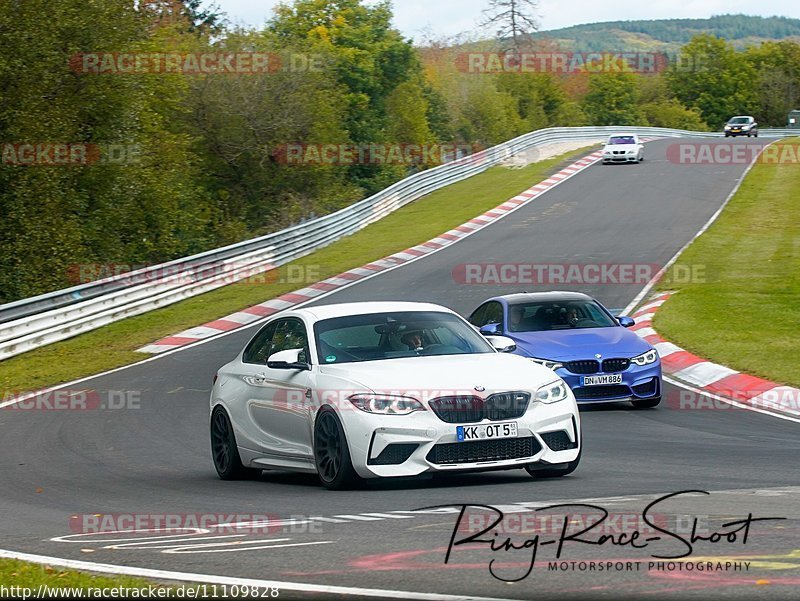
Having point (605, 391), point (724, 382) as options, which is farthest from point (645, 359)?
point (724, 382)

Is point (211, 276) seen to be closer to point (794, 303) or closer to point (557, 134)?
point (794, 303)

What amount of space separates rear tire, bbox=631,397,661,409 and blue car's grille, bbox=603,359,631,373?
0.48m

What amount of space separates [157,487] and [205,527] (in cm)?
243

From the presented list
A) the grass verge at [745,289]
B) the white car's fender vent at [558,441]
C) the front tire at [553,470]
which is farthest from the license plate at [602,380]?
the white car's fender vent at [558,441]

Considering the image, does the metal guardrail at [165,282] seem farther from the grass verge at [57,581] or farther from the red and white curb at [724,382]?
the grass verge at [57,581]

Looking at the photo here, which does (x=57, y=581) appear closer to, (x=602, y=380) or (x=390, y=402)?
(x=390, y=402)

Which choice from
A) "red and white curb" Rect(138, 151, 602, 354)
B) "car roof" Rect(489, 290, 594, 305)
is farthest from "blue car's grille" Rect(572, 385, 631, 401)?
"red and white curb" Rect(138, 151, 602, 354)

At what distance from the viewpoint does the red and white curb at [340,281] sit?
2414 cm

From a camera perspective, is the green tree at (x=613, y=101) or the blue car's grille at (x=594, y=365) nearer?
the blue car's grille at (x=594, y=365)

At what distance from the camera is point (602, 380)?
14906mm

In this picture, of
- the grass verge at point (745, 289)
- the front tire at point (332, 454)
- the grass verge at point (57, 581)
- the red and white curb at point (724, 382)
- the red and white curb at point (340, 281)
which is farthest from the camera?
the red and white curb at point (340, 281)

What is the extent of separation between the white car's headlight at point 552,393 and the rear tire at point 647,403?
18.5ft

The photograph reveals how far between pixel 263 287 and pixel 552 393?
2186cm

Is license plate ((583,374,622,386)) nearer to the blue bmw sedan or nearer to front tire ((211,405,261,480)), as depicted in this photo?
the blue bmw sedan
